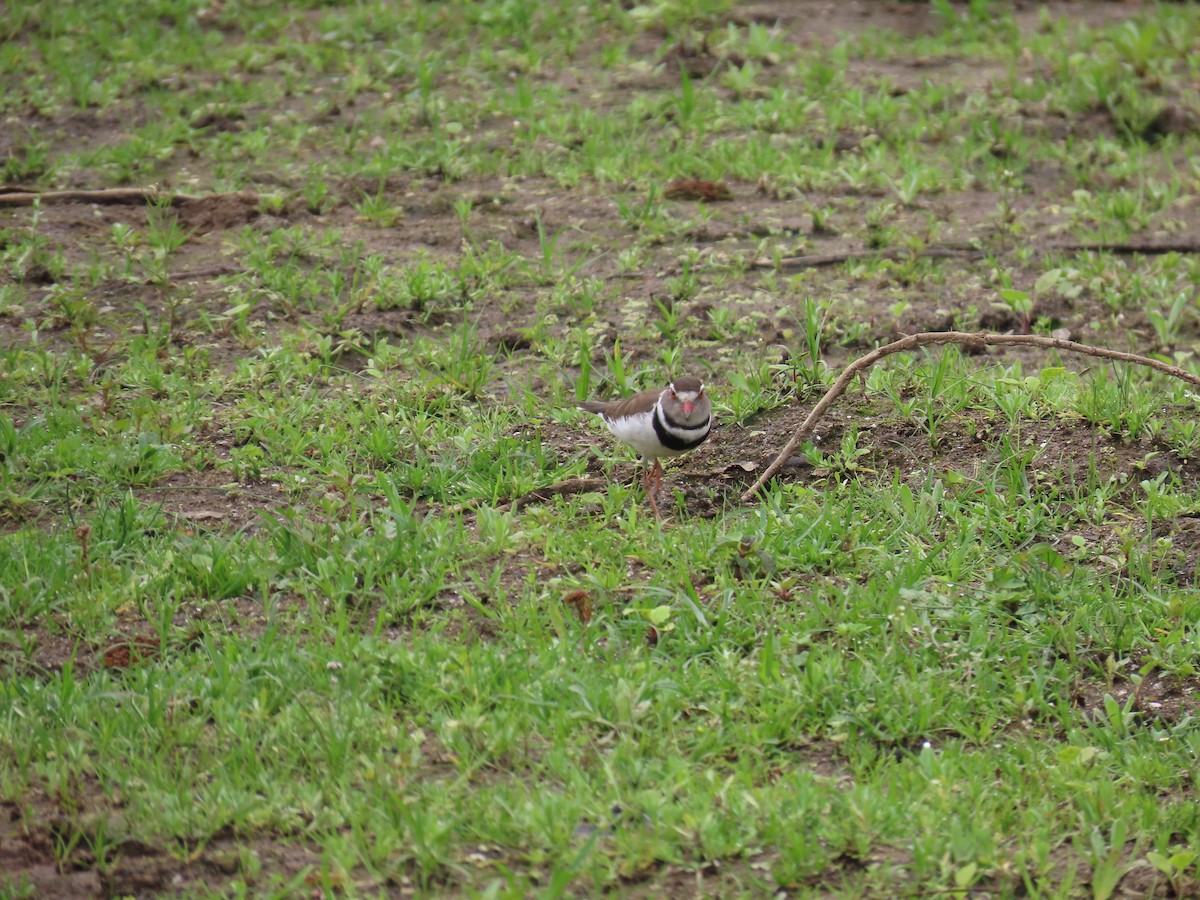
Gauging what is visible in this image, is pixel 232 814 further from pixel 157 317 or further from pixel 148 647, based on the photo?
pixel 157 317

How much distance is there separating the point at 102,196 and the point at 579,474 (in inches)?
148

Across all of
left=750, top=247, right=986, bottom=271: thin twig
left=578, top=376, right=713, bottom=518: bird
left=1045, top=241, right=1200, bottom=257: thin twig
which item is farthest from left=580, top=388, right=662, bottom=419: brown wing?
left=1045, top=241, right=1200, bottom=257: thin twig

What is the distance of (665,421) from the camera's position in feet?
17.6

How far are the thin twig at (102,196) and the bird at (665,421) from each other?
338 centimetres

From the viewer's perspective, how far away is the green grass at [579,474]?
401 centimetres

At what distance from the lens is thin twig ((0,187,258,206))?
7645 mm

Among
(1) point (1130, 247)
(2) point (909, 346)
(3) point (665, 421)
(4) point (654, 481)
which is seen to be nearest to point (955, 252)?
(1) point (1130, 247)

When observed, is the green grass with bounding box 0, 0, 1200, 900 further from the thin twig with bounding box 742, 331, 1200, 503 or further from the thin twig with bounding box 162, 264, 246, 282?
the thin twig with bounding box 742, 331, 1200, 503

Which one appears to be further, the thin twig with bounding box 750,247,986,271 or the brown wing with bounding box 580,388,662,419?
the thin twig with bounding box 750,247,986,271

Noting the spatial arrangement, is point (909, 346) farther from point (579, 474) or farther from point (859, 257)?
point (859, 257)

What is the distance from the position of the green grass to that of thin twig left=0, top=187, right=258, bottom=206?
0.36ft

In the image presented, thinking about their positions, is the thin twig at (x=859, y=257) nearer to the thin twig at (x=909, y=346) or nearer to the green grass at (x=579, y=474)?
the green grass at (x=579, y=474)

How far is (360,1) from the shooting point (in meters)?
10.3

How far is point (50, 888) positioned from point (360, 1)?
8106 millimetres
